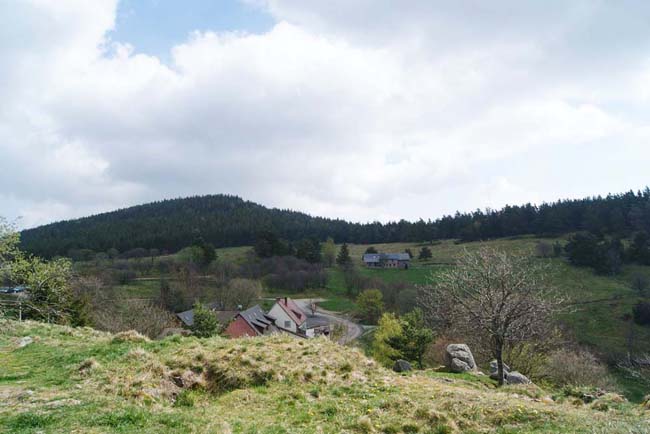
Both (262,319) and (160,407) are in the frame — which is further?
(262,319)

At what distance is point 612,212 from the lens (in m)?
116

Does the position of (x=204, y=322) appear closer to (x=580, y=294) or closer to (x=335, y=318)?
(x=335, y=318)

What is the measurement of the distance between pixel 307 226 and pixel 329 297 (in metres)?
84.3

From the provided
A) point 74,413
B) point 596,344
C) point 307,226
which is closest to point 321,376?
point 74,413

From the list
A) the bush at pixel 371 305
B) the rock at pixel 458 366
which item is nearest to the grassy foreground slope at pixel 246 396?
the rock at pixel 458 366

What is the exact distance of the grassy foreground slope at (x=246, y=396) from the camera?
870cm

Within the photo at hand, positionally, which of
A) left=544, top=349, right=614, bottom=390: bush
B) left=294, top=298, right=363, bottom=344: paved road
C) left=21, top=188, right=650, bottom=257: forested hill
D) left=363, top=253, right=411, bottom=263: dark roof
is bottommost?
left=294, top=298, right=363, bottom=344: paved road

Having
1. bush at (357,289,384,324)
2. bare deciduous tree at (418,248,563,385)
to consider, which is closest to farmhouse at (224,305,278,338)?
bush at (357,289,384,324)

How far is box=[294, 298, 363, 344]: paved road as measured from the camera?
66.8m

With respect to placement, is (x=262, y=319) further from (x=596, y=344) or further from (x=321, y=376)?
(x=321, y=376)

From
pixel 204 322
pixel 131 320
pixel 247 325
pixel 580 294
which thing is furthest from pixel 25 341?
pixel 580 294

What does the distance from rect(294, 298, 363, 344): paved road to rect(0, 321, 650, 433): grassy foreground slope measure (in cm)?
4701

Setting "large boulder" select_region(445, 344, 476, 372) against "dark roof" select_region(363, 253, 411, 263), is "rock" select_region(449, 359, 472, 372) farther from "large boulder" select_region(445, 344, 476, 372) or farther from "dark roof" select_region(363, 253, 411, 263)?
"dark roof" select_region(363, 253, 411, 263)

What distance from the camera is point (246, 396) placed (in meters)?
11.8
